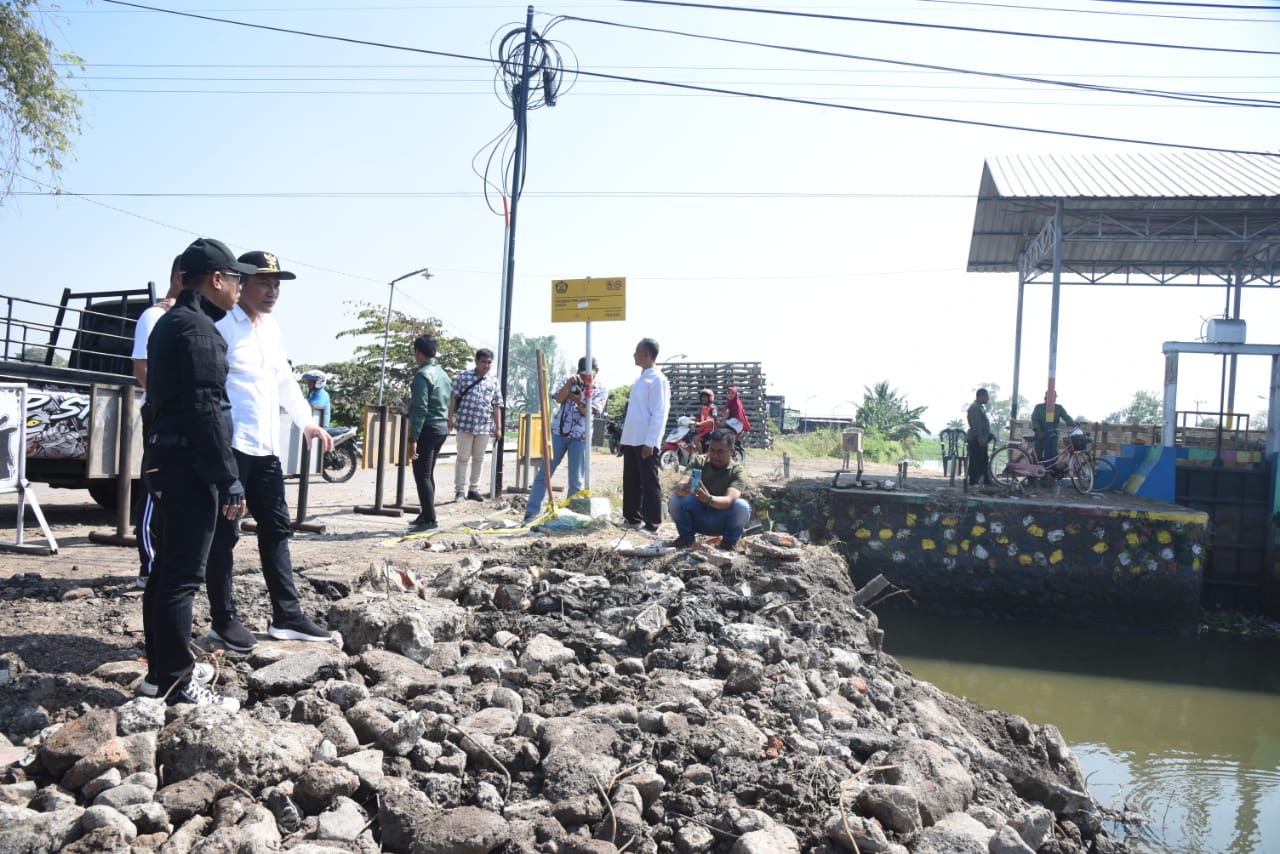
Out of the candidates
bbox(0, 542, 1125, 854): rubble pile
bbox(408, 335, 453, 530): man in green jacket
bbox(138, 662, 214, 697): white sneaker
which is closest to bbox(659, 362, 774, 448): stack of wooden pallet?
bbox(408, 335, 453, 530): man in green jacket

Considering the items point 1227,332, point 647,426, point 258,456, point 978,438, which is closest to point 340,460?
point 647,426

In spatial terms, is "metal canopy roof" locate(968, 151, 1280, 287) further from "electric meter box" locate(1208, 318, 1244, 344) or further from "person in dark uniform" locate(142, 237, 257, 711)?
"person in dark uniform" locate(142, 237, 257, 711)

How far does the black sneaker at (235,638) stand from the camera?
3.92 m

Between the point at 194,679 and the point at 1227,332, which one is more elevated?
the point at 1227,332

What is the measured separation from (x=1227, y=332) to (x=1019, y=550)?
5.70m

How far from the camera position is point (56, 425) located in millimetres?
7605

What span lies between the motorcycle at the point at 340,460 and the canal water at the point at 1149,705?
26.8 feet

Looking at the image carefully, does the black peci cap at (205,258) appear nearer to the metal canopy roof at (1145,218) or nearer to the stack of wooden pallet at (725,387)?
the metal canopy roof at (1145,218)

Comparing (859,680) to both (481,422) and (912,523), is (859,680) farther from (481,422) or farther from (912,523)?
(912,523)

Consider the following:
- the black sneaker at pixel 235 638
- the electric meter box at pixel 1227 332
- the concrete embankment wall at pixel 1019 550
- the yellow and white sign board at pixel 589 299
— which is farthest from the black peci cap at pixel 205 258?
the electric meter box at pixel 1227 332

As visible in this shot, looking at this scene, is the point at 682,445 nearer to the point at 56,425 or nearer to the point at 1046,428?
the point at 1046,428

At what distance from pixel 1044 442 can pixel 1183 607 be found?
3.30m

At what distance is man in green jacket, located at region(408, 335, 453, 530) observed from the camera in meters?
8.06

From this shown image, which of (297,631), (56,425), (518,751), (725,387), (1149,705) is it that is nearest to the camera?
(518,751)
